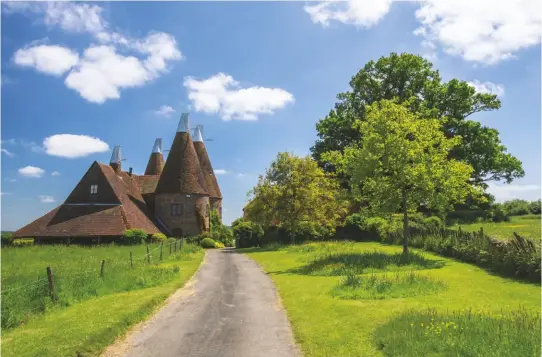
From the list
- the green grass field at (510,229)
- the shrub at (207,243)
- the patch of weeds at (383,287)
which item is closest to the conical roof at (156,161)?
the shrub at (207,243)

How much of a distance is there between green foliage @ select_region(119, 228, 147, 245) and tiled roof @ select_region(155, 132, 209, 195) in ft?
34.0

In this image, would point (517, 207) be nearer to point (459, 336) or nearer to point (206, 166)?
point (206, 166)

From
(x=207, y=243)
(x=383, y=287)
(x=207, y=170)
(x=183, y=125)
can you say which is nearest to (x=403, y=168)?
(x=383, y=287)

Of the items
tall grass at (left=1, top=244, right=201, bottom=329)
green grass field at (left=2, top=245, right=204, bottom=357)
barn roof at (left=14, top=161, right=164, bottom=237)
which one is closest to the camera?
green grass field at (left=2, top=245, right=204, bottom=357)

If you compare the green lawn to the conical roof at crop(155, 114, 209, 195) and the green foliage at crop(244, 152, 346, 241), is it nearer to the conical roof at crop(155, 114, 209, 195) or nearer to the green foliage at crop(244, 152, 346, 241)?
the green foliage at crop(244, 152, 346, 241)

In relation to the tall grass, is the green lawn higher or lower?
lower

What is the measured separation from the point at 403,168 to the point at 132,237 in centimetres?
2807

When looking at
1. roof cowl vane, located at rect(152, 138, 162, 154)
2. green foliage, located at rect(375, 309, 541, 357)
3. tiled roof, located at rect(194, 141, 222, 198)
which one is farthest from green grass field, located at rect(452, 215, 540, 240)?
roof cowl vane, located at rect(152, 138, 162, 154)

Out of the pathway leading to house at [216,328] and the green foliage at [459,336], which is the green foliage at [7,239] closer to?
the pathway leading to house at [216,328]

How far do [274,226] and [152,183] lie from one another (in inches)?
858

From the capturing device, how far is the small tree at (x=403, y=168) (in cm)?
2394

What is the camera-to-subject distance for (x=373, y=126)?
25.5 m

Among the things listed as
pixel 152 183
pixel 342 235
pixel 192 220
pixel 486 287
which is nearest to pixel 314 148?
pixel 342 235

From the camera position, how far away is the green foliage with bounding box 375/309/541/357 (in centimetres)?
784
